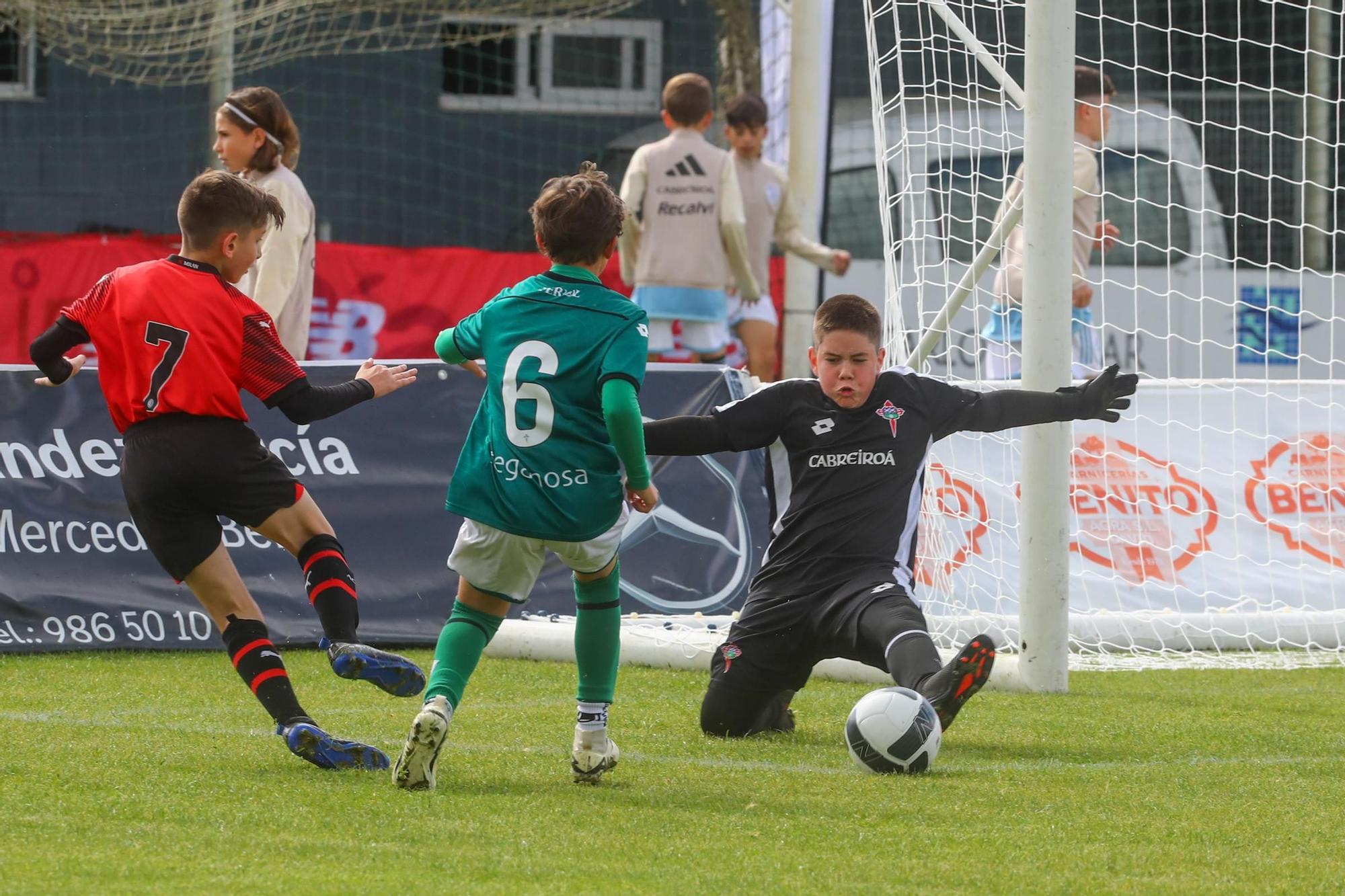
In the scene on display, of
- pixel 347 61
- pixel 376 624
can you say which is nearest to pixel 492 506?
pixel 376 624

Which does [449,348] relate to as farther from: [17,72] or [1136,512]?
[17,72]

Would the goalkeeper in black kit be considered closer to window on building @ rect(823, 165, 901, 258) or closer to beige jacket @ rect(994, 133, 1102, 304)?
beige jacket @ rect(994, 133, 1102, 304)

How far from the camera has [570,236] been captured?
437 centimetres

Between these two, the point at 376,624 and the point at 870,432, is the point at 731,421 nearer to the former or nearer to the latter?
the point at 870,432

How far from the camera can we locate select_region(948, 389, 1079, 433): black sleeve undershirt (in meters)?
5.05

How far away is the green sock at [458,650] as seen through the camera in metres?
4.25

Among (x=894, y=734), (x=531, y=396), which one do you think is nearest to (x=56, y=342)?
(x=531, y=396)

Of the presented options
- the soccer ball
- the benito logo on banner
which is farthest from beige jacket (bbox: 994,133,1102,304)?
the soccer ball

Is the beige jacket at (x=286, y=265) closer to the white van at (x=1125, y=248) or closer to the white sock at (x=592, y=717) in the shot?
the white van at (x=1125, y=248)

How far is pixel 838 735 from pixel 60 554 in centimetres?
339

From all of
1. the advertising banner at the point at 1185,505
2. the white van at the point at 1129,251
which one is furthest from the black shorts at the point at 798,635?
the white van at the point at 1129,251

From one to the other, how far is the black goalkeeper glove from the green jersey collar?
1.51m

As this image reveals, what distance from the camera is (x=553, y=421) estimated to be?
4.28 metres

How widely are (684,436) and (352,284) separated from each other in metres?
9.14
